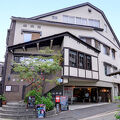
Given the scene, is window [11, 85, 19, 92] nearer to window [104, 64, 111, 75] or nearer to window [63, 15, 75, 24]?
window [63, 15, 75, 24]

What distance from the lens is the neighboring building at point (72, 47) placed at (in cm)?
1260

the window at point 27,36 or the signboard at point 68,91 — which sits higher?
the window at point 27,36

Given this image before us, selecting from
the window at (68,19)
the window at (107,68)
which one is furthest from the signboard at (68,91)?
the window at (68,19)

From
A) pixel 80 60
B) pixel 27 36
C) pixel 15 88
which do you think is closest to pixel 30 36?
pixel 27 36

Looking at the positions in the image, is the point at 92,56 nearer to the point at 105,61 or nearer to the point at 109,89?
the point at 105,61

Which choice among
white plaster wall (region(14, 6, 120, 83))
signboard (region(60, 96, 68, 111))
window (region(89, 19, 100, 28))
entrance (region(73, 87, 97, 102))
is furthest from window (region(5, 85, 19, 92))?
window (region(89, 19, 100, 28))

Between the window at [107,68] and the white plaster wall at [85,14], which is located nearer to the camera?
the window at [107,68]

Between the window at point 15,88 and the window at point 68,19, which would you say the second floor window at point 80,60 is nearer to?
the window at point 15,88

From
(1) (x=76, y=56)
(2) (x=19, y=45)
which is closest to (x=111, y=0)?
(1) (x=76, y=56)

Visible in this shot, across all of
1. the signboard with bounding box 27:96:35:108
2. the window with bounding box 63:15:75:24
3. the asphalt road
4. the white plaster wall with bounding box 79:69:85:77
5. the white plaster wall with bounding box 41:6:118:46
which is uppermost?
the white plaster wall with bounding box 41:6:118:46

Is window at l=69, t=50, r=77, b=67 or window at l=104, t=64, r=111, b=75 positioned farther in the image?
window at l=104, t=64, r=111, b=75

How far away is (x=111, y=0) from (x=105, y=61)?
8475 millimetres

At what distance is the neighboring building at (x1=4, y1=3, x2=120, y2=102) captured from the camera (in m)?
12.6

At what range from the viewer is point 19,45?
12836 mm
